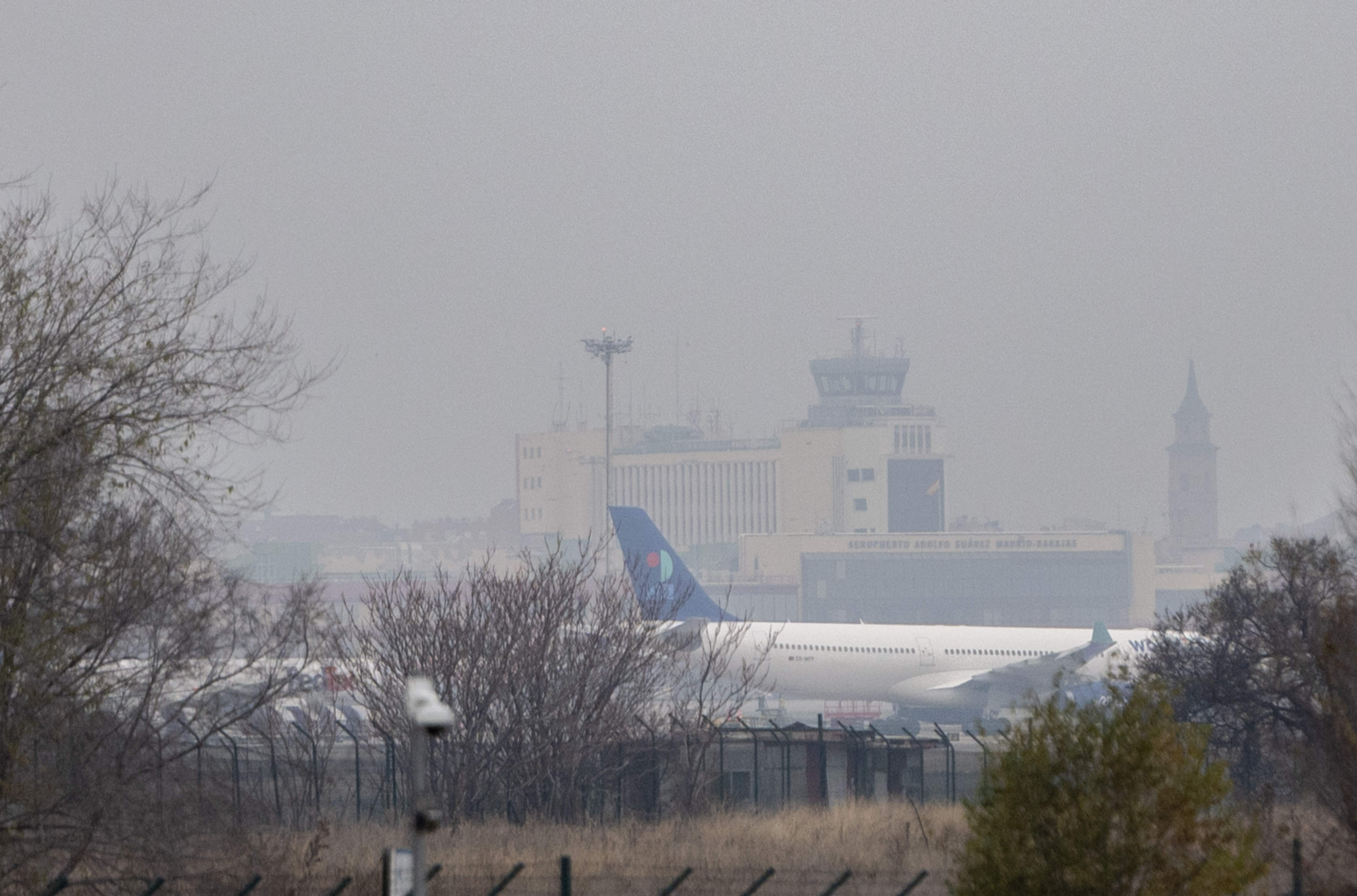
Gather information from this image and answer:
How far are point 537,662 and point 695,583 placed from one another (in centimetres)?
1695

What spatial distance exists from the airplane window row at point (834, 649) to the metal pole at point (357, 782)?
29247 millimetres

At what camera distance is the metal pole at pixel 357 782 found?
95.0 feet

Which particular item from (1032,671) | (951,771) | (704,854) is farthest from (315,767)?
(1032,671)

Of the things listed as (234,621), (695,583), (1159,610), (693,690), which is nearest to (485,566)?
(693,690)

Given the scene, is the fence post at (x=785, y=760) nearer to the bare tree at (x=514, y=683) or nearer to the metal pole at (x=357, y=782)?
the bare tree at (x=514, y=683)

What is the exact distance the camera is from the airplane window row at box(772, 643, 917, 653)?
204 ft

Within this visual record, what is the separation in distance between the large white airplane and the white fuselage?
3 cm

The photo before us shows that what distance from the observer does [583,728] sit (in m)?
29.1

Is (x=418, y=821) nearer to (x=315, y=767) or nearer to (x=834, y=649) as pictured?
(x=315, y=767)

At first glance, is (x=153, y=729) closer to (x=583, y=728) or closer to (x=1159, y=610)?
(x=583, y=728)

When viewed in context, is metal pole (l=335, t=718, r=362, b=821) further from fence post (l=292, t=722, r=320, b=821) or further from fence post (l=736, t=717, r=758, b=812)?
fence post (l=736, t=717, r=758, b=812)

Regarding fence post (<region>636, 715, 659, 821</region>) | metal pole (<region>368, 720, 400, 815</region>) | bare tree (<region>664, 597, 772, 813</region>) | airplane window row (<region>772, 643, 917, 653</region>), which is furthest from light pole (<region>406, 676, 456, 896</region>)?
airplane window row (<region>772, 643, 917, 653</region>)

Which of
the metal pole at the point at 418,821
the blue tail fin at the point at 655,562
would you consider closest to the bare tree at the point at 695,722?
the blue tail fin at the point at 655,562

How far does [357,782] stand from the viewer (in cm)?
2964
